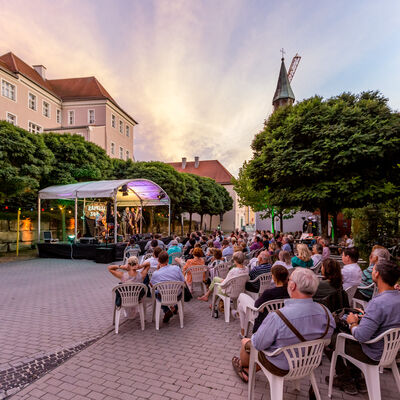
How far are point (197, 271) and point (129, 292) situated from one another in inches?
98.7

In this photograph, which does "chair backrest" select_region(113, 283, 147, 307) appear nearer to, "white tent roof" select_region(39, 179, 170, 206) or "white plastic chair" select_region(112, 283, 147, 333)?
"white plastic chair" select_region(112, 283, 147, 333)

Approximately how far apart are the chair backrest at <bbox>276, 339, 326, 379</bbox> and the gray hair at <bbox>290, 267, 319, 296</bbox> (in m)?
0.43

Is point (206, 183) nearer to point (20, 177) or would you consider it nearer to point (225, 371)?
point (20, 177)

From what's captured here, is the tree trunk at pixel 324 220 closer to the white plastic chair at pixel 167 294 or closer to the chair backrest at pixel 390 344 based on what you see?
the white plastic chair at pixel 167 294

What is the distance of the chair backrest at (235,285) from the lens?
16.8 feet

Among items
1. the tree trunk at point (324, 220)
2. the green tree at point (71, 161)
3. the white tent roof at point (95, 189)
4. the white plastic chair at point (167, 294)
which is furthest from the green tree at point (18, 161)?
the tree trunk at point (324, 220)

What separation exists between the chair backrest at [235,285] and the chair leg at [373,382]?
→ 2672 millimetres

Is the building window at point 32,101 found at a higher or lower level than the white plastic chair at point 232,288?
higher

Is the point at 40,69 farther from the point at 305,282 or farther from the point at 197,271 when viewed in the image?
the point at 305,282

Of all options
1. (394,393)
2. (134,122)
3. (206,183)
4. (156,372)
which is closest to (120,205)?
(206,183)

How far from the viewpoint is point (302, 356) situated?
7.93ft

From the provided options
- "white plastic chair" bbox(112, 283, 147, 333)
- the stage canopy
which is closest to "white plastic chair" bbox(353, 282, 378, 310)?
"white plastic chair" bbox(112, 283, 147, 333)

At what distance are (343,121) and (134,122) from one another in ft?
126

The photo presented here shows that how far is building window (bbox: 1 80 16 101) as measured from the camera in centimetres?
2659
